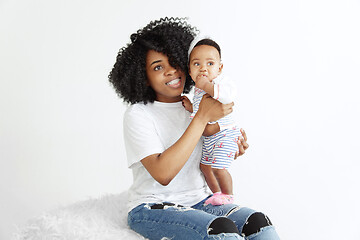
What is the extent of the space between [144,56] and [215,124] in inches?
20.4

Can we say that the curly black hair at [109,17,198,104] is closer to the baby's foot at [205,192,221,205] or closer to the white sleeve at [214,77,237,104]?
the white sleeve at [214,77,237,104]

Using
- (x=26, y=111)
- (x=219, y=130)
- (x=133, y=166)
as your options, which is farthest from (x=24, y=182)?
(x=219, y=130)

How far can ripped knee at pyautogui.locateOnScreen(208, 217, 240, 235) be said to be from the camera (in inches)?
73.1

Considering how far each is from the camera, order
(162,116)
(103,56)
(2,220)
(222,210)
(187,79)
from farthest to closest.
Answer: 1. (103,56)
2. (2,220)
3. (187,79)
4. (162,116)
5. (222,210)

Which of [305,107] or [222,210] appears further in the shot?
[305,107]

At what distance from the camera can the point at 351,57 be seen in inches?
154

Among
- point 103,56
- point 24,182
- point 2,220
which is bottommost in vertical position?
point 2,220

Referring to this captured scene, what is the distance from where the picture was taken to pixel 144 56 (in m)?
2.42

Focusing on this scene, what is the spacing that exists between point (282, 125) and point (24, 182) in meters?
2.11

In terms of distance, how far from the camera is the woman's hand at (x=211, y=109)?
2.17 metres

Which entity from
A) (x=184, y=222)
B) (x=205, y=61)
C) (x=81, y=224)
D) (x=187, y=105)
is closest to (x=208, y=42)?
(x=205, y=61)

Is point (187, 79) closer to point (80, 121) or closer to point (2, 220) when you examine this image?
point (80, 121)

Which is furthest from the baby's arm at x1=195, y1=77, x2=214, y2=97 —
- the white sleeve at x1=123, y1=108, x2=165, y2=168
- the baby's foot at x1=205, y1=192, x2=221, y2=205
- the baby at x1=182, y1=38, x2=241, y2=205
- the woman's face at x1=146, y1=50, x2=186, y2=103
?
the baby's foot at x1=205, y1=192, x2=221, y2=205

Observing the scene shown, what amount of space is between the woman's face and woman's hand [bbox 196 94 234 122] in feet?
0.66
